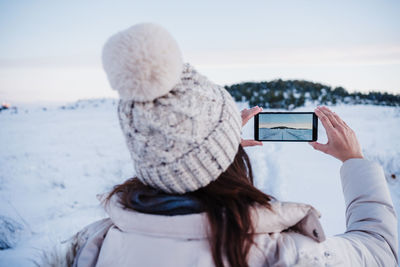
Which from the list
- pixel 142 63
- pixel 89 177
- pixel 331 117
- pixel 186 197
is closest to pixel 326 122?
pixel 331 117

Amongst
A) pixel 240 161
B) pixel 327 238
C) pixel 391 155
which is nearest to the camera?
pixel 327 238

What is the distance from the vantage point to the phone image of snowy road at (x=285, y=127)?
5.54 feet

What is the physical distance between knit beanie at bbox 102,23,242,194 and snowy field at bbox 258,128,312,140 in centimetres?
90

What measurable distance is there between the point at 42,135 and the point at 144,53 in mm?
8827

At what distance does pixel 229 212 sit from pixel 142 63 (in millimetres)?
571

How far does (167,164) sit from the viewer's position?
859 mm

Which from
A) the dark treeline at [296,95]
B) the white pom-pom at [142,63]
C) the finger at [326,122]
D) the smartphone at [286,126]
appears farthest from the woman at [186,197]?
the dark treeline at [296,95]

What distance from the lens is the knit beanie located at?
0.81 metres

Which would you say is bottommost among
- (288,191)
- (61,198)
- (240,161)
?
(61,198)

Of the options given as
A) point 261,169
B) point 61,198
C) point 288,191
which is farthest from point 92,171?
point 288,191

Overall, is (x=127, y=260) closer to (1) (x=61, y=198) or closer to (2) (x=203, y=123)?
(2) (x=203, y=123)

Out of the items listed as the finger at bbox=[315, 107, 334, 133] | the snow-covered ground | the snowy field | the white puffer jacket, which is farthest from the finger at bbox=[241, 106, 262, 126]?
the snow-covered ground

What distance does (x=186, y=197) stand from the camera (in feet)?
2.95

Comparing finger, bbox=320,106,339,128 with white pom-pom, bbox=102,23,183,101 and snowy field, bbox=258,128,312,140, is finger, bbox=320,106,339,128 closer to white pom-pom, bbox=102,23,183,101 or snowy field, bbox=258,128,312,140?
snowy field, bbox=258,128,312,140
